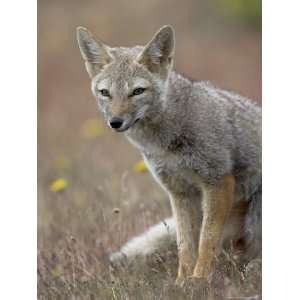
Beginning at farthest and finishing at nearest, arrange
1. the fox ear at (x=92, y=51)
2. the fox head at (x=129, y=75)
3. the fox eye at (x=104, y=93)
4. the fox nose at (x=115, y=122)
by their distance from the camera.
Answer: the fox ear at (x=92, y=51) → the fox eye at (x=104, y=93) → the fox head at (x=129, y=75) → the fox nose at (x=115, y=122)

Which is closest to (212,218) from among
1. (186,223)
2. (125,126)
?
(186,223)

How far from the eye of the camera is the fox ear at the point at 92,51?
5172mm

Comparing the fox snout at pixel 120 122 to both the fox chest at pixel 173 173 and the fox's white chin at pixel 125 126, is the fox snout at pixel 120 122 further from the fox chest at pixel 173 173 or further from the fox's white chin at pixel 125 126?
the fox chest at pixel 173 173

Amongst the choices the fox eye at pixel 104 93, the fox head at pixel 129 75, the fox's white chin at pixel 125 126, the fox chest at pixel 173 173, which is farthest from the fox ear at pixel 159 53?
the fox chest at pixel 173 173

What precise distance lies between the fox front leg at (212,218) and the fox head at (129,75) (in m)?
0.74

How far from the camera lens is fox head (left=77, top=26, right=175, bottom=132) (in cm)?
488

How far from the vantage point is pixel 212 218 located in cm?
523

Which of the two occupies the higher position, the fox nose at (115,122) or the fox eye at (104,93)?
the fox eye at (104,93)

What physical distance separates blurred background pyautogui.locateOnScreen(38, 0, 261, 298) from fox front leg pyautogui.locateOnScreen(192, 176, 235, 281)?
94cm

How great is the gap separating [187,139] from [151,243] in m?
1.16

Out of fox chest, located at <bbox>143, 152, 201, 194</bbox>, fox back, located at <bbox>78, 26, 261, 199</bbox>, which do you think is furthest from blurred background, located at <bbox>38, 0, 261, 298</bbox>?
fox back, located at <bbox>78, 26, 261, 199</bbox>

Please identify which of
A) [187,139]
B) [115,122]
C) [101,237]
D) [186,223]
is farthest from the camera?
[101,237]

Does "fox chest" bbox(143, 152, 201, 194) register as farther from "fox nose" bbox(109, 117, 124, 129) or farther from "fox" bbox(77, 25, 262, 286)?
"fox nose" bbox(109, 117, 124, 129)

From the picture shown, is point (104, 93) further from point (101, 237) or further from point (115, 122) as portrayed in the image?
point (101, 237)
